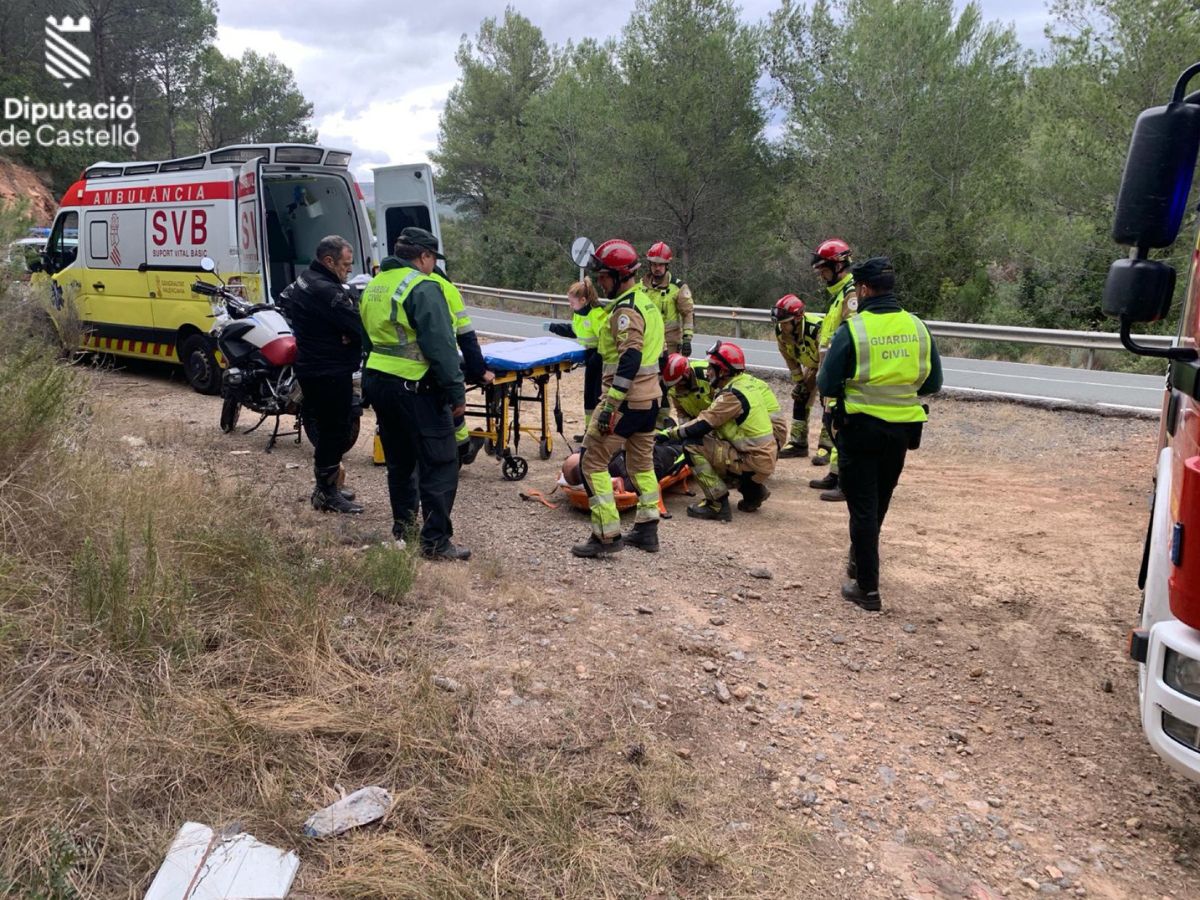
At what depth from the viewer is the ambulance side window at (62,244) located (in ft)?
35.8

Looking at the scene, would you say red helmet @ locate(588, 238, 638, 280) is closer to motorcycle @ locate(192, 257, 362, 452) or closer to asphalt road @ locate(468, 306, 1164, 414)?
motorcycle @ locate(192, 257, 362, 452)

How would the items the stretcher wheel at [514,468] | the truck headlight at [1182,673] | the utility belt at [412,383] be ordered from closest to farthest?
the truck headlight at [1182,673] → the utility belt at [412,383] → the stretcher wheel at [514,468]

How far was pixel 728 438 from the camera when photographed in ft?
20.4

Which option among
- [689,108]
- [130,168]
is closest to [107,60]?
[689,108]

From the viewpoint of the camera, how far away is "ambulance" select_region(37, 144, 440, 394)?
8672 mm

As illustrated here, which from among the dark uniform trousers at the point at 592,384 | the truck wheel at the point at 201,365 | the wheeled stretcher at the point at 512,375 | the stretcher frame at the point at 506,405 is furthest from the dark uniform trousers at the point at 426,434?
the truck wheel at the point at 201,365

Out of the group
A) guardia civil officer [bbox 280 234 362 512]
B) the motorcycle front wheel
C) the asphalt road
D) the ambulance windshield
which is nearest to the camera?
guardia civil officer [bbox 280 234 362 512]

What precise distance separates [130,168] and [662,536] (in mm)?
8368

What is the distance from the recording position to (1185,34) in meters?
16.0

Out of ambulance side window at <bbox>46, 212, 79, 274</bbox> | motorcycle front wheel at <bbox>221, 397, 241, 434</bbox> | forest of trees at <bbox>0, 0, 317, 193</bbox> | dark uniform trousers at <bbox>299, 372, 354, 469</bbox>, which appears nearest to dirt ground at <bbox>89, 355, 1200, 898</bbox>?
dark uniform trousers at <bbox>299, 372, 354, 469</bbox>

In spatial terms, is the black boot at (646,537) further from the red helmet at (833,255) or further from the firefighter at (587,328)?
the red helmet at (833,255)

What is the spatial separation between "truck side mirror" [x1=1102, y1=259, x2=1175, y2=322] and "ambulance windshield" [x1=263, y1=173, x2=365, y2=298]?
326 inches

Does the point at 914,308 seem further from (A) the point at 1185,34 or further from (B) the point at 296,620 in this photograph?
(B) the point at 296,620

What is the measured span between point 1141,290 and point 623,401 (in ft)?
9.78
